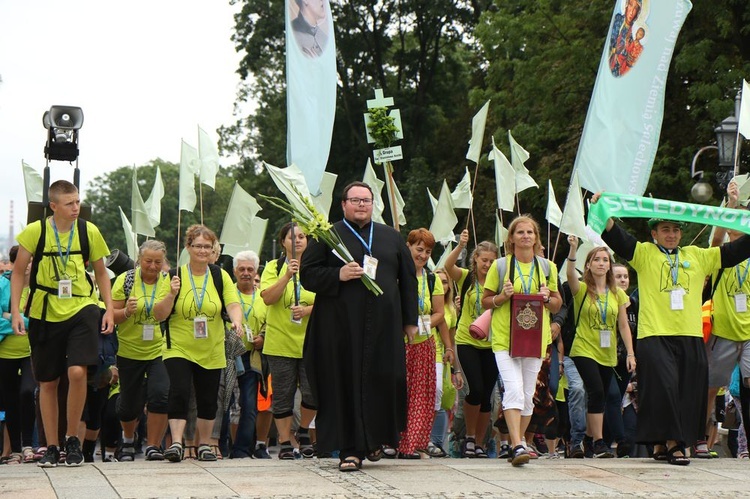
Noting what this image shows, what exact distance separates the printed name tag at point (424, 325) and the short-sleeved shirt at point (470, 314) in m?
0.63

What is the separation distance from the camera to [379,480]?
830 centimetres

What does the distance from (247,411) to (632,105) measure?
18.4ft

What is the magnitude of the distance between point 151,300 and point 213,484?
10.7 feet

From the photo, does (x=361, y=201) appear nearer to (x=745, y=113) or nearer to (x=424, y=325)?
(x=424, y=325)

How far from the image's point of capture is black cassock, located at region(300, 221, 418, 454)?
8992 millimetres

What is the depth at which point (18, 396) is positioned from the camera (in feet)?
38.2

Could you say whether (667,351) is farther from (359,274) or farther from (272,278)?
(272,278)

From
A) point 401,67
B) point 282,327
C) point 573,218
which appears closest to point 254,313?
point 282,327

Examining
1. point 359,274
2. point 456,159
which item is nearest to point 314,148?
point 359,274

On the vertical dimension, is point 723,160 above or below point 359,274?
above

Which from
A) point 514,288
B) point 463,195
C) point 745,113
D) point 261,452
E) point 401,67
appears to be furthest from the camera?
point 401,67

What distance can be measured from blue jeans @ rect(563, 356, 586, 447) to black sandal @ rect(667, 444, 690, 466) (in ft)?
7.28

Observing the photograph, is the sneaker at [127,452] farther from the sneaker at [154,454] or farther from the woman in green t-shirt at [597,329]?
the woman in green t-shirt at [597,329]

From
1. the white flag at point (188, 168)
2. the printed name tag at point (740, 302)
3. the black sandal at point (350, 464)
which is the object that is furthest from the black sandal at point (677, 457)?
the white flag at point (188, 168)
